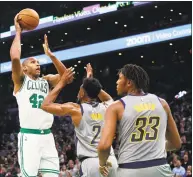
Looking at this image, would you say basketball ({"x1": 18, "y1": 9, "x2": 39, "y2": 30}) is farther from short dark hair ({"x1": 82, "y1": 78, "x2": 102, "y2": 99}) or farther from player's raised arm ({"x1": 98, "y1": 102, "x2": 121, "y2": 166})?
player's raised arm ({"x1": 98, "y1": 102, "x2": 121, "y2": 166})

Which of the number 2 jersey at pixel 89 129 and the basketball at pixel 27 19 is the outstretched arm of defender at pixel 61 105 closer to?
the number 2 jersey at pixel 89 129

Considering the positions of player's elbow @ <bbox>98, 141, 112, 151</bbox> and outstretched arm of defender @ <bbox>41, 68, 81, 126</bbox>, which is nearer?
player's elbow @ <bbox>98, 141, 112, 151</bbox>

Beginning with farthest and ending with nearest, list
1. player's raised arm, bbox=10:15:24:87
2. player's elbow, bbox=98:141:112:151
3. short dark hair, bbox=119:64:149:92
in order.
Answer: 1. player's raised arm, bbox=10:15:24:87
2. short dark hair, bbox=119:64:149:92
3. player's elbow, bbox=98:141:112:151

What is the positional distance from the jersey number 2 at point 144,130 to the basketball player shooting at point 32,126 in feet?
8.12

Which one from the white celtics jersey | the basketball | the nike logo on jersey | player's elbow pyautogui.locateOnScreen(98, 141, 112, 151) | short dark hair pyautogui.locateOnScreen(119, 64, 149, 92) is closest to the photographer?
player's elbow pyautogui.locateOnScreen(98, 141, 112, 151)

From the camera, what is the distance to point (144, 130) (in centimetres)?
392

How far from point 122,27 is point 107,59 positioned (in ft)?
8.83

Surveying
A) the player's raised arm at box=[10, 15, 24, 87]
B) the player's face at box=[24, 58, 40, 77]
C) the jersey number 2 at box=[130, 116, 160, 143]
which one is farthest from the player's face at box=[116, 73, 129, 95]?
the player's face at box=[24, 58, 40, 77]

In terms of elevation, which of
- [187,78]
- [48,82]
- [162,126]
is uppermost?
[187,78]

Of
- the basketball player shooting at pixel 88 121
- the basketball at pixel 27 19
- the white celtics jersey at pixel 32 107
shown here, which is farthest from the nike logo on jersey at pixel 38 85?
the basketball player shooting at pixel 88 121

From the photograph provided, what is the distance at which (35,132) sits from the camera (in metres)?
6.19

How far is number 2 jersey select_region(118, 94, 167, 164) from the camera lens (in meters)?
3.90

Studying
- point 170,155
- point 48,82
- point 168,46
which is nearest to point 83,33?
point 168,46

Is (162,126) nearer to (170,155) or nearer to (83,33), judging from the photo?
(170,155)
